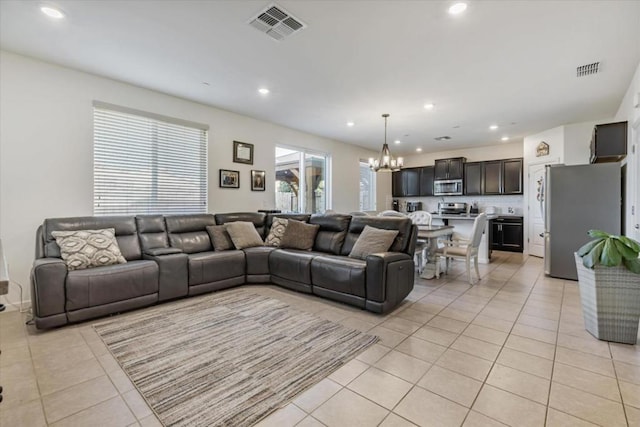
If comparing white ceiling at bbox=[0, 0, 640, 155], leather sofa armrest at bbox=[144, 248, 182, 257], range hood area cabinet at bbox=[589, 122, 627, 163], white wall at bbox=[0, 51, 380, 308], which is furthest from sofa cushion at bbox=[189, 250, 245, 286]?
range hood area cabinet at bbox=[589, 122, 627, 163]

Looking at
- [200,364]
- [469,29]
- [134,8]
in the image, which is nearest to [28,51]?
[134,8]

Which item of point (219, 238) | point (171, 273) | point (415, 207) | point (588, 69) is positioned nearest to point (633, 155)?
point (588, 69)

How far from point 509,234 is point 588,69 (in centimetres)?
465

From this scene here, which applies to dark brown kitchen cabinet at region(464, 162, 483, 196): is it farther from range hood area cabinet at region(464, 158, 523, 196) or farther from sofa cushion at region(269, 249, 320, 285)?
sofa cushion at region(269, 249, 320, 285)

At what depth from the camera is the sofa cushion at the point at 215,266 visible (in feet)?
11.8

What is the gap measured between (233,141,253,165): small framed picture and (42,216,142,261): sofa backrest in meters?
2.02

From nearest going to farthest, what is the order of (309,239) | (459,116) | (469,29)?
1. (469,29)
2. (309,239)
3. (459,116)

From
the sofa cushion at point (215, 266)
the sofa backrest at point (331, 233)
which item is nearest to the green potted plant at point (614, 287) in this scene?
the sofa backrest at point (331, 233)

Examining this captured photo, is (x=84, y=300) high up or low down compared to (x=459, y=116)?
down

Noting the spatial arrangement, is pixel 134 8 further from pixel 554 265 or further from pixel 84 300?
pixel 554 265

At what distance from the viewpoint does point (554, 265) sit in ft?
15.0

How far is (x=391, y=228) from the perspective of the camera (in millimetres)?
3656

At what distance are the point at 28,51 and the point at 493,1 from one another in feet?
15.1

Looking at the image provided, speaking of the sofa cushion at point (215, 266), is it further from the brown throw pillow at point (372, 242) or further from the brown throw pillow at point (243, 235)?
the brown throw pillow at point (372, 242)
